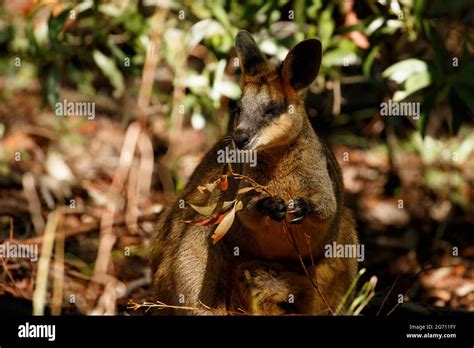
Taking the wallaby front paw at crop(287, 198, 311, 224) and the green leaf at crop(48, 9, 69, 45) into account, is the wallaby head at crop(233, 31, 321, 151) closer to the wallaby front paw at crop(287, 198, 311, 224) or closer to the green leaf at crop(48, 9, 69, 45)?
the wallaby front paw at crop(287, 198, 311, 224)

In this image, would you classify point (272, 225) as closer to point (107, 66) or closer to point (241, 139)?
point (241, 139)

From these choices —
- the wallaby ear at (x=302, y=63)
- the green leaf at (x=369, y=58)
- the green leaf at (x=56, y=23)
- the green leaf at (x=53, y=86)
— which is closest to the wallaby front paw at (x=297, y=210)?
the wallaby ear at (x=302, y=63)

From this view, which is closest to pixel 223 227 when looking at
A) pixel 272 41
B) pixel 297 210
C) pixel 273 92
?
pixel 297 210

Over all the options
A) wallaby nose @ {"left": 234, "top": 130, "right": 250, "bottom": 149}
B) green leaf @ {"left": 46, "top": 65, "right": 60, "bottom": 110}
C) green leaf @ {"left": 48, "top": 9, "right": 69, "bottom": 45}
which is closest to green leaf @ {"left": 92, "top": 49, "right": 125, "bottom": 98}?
green leaf @ {"left": 46, "top": 65, "right": 60, "bottom": 110}

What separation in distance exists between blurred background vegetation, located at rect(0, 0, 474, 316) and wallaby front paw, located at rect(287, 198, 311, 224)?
2.36 meters

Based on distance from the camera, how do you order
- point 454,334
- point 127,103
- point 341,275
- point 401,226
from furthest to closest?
point 127,103 < point 401,226 < point 341,275 < point 454,334

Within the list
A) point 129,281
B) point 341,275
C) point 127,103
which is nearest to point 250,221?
point 341,275

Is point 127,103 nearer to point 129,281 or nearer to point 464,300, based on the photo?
point 129,281

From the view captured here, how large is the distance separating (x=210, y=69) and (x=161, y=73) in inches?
79.4

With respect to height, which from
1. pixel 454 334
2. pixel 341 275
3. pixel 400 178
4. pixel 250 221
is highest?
pixel 400 178

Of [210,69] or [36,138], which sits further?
[36,138]

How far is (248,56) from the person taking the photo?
20.6ft

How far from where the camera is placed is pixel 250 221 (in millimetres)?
6039

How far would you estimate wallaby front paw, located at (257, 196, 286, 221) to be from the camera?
18.8ft
